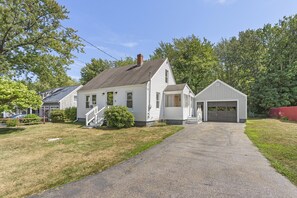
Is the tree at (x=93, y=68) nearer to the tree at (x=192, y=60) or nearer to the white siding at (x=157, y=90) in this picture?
the tree at (x=192, y=60)

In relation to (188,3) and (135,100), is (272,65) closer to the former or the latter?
(188,3)

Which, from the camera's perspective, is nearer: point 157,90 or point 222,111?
point 157,90

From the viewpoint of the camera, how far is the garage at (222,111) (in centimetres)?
1784

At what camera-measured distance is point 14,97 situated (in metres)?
12.0

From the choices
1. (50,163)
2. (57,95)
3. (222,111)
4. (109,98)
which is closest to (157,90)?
(109,98)

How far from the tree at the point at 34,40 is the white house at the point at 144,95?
431 centimetres

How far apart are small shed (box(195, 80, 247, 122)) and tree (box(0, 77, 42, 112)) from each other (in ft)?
50.8

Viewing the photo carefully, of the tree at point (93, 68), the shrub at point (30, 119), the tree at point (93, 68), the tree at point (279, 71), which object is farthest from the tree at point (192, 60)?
the shrub at point (30, 119)

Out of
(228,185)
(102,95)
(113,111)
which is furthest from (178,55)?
(228,185)

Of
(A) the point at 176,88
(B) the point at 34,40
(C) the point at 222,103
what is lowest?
(C) the point at 222,103

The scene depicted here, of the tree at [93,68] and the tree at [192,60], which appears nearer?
the tree at [192,60]

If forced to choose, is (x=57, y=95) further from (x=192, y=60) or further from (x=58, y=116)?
(x=192, y=60)

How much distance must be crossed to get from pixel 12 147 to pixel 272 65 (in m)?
32.3

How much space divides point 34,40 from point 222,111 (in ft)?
64.7
